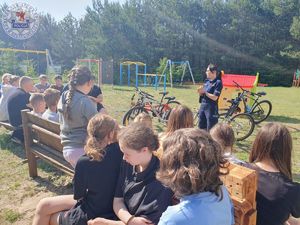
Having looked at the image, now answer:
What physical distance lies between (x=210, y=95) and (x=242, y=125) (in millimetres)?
2220

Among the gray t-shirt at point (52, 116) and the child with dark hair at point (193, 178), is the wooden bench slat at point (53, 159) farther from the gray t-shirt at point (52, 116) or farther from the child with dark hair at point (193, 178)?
the child with dark hair at point (193, 178)

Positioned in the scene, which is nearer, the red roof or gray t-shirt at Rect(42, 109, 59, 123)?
gray t-shirt at Rect(42, 109, 59, 123)

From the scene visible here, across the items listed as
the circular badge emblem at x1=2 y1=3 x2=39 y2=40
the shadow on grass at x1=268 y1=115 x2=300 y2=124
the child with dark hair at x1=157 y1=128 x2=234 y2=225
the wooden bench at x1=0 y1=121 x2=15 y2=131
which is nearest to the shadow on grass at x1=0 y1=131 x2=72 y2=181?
the wooden bench at x1=0 y1=121 x2=15 y2=131

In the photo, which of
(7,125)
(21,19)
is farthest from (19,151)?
(21,19)

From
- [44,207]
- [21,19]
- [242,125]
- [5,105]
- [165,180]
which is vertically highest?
[21,19]

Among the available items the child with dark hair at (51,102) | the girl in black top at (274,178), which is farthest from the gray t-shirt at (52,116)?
the girl in black top at (274,178)

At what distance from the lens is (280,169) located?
212cm

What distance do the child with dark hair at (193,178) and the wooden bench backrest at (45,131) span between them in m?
2.71

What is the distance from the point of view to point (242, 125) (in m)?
7.32

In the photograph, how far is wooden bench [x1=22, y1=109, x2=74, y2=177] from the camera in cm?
397

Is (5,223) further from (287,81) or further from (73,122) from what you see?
(287,81)

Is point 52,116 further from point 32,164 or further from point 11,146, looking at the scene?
point 11,146

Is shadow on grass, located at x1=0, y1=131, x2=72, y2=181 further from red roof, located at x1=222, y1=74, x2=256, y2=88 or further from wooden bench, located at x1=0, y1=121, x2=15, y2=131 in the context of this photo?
red roof, located at x1=222, y1=74, x2=256, y2=88

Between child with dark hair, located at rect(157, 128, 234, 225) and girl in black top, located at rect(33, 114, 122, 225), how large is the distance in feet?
3.05
